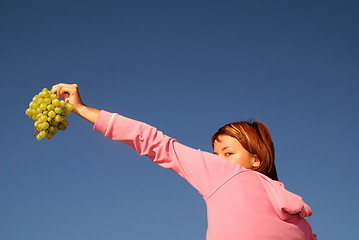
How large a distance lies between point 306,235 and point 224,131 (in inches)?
63.2

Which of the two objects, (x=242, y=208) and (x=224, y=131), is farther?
(x=224, y=131)

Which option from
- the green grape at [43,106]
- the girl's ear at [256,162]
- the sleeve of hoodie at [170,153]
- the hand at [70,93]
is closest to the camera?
the sleeve of hoodie at [170,153]

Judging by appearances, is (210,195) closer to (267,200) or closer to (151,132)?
(267,200)

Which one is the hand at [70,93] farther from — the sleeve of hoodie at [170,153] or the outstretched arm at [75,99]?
the sleeve of hoodie at [170,153]

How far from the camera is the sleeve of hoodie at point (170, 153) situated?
156 inches

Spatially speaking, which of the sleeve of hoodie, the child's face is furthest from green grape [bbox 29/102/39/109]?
the child's face

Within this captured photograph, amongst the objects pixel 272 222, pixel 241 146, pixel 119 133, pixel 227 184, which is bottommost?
pixel 272 222

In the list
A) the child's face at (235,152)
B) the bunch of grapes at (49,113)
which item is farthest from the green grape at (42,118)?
the child's face at (235,152)

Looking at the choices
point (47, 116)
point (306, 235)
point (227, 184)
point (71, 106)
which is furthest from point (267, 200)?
point (47, 116)

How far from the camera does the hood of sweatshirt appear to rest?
3.97m

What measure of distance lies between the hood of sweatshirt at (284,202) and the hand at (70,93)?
2.19 metres

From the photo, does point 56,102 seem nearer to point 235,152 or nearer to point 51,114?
point 51,114

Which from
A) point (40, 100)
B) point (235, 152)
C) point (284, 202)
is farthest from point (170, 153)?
point (40, 100)

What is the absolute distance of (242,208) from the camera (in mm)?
3857
